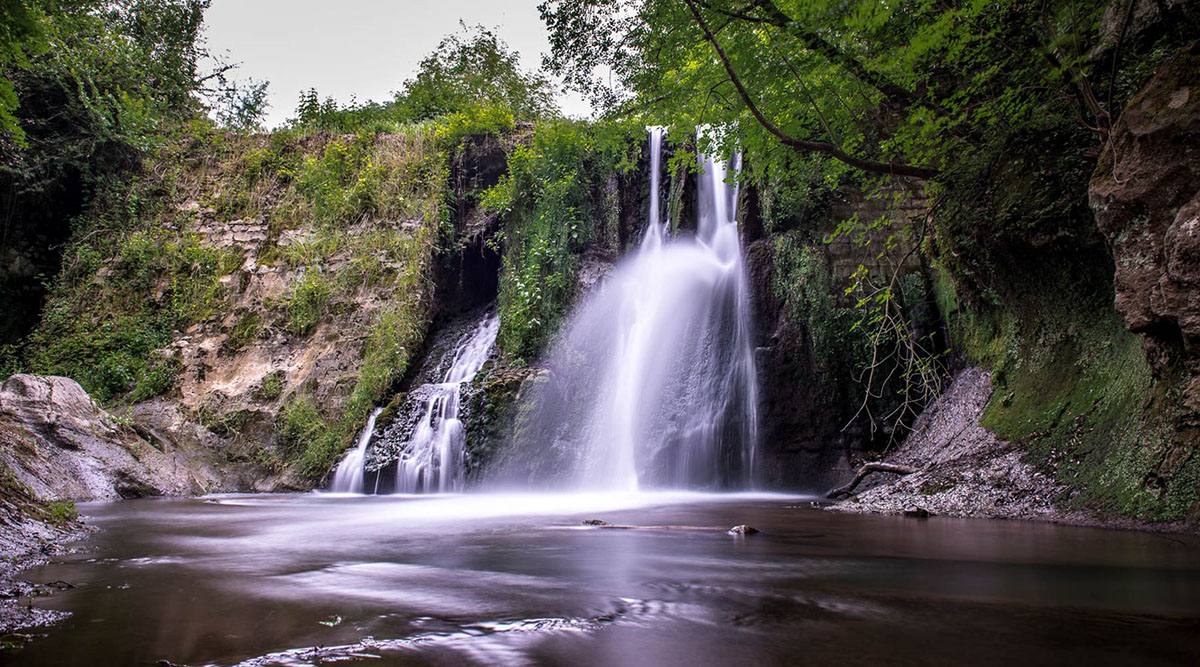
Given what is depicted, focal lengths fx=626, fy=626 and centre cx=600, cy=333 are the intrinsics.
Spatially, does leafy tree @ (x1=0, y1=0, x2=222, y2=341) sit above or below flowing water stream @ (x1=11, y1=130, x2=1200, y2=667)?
above

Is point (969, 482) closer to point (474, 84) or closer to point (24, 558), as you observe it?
point (24, 558)

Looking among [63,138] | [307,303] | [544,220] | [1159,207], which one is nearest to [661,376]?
[544,220]

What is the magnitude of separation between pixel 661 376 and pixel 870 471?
3.95m

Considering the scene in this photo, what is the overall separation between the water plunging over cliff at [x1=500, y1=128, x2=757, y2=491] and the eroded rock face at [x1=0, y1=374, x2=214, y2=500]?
18.5 feet

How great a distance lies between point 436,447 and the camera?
11.2m

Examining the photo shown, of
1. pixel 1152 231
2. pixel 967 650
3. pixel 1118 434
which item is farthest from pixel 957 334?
pixel 967 650

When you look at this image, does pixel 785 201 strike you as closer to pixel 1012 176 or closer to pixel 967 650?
pixel 1012 176

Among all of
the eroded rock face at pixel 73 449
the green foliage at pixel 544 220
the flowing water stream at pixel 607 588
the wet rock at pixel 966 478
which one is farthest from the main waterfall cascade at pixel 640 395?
the eroded rock face at pixel 73 449

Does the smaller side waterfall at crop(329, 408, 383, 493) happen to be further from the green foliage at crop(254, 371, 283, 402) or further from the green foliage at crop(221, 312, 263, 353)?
the green foliage at crop(221, 312, 263, 353)

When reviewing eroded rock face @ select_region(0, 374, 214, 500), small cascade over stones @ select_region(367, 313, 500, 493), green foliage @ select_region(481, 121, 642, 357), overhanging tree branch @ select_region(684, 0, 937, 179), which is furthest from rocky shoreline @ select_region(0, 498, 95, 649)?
green foliage @ select_region(481, 121, 642, 357)

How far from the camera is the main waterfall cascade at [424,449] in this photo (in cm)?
1094

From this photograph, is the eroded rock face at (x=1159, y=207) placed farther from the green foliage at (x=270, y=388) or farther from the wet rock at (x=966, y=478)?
the green foliage at (x=270, y=388)

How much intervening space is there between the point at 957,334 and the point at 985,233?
2.92m

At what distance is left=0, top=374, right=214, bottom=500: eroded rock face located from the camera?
8.14 m
